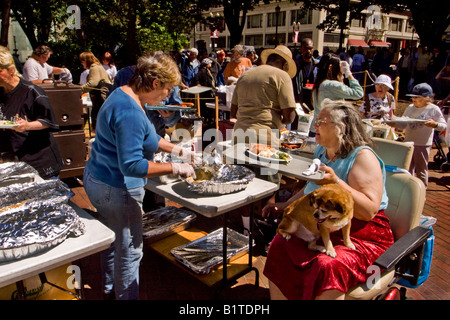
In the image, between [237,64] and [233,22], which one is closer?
[237,64]

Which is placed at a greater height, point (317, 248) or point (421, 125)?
point (421, 125)

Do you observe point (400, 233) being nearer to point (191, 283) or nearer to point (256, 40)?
point (191, 283)

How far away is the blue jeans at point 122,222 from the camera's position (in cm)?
208

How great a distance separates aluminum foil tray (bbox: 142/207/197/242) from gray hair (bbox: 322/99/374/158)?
6.14 feet

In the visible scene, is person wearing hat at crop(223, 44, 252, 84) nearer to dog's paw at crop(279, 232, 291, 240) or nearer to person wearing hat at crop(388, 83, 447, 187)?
person wearing hat at crop(388, 83, 447, 187)

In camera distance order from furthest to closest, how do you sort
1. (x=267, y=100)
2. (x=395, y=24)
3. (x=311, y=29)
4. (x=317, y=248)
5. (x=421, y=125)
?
1. (x=395, y=24)
2. (x=311, y=29)
3. (x=421, y=125)
4. (x=267, y=100)
5. (x=317, y=248)

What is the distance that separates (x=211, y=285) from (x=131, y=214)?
1000mm

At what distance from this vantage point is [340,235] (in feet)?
7.22

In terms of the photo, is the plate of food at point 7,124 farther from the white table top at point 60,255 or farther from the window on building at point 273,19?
the window on building at point 273,19

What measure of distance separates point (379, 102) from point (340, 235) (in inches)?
124

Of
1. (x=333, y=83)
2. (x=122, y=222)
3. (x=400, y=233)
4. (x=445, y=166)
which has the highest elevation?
(x=333, y=83)

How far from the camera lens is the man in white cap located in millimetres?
3332

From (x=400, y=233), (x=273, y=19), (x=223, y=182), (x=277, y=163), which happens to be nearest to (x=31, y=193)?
(x=223, y=182)

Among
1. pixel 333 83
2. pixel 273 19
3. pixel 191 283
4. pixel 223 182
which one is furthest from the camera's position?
pixel 273 19
